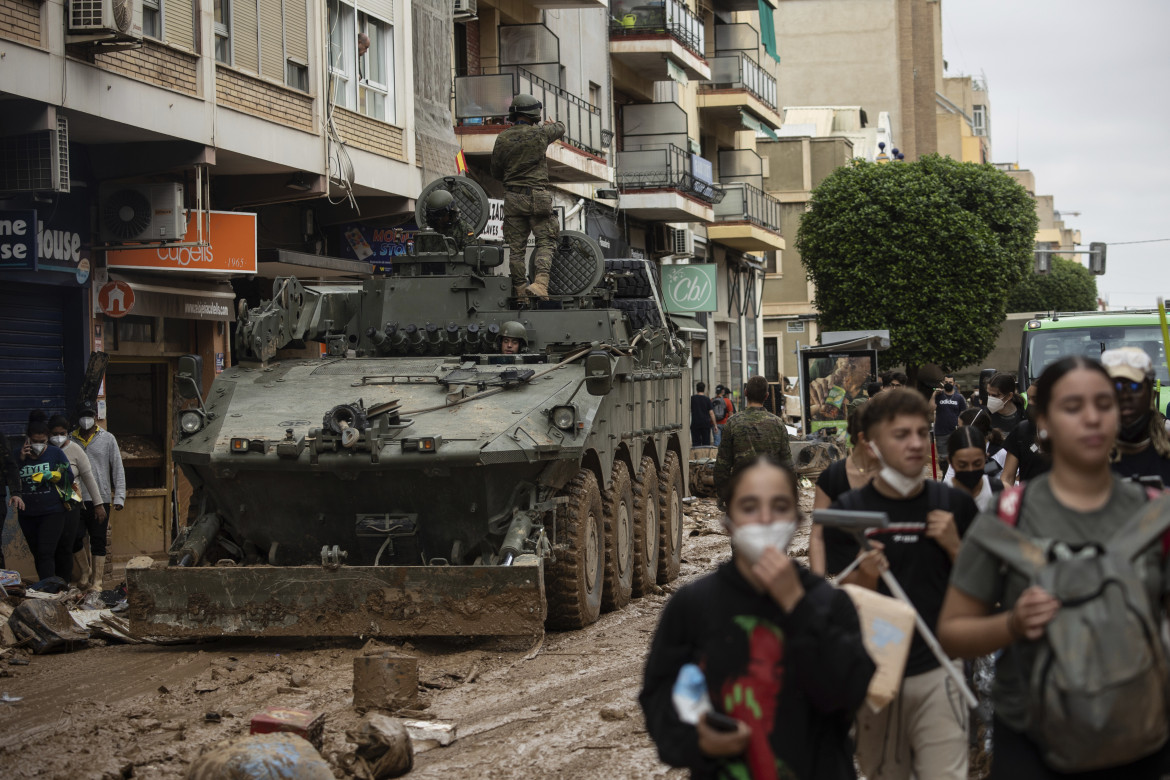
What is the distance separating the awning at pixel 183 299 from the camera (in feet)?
51.7

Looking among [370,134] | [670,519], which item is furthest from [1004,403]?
[370,134]

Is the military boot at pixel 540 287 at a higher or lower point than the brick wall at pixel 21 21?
lower

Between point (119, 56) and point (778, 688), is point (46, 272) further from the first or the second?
point (778, 688)

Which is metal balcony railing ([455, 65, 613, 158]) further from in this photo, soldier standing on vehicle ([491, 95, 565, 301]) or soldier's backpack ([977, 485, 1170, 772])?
soldier's backpack ([977, 485, 1170, 772])

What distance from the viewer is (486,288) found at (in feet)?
39.5

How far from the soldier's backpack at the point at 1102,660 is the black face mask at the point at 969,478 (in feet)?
8.70

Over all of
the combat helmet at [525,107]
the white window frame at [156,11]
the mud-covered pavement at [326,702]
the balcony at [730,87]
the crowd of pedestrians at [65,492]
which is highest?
the balcony at [730,87]

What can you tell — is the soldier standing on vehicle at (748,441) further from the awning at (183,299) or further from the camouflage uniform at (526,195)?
the awning at (183,299)

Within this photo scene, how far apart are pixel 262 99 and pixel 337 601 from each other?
28.8ft

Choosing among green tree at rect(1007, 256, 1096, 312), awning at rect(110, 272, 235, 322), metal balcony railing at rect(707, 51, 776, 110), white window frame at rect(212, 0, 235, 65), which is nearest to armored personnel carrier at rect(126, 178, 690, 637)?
awning at rect(110, 272, 235, 322)

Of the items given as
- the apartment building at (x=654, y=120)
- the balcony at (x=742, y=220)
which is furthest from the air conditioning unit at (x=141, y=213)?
the balcony at (x=742, y=220)

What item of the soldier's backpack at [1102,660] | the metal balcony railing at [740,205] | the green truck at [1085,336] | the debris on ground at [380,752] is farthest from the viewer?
the metal balcony railing at [740,205]

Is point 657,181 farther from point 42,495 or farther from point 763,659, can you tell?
point 763,659

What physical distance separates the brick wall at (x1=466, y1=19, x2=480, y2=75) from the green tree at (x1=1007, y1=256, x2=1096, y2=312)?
51.9m
